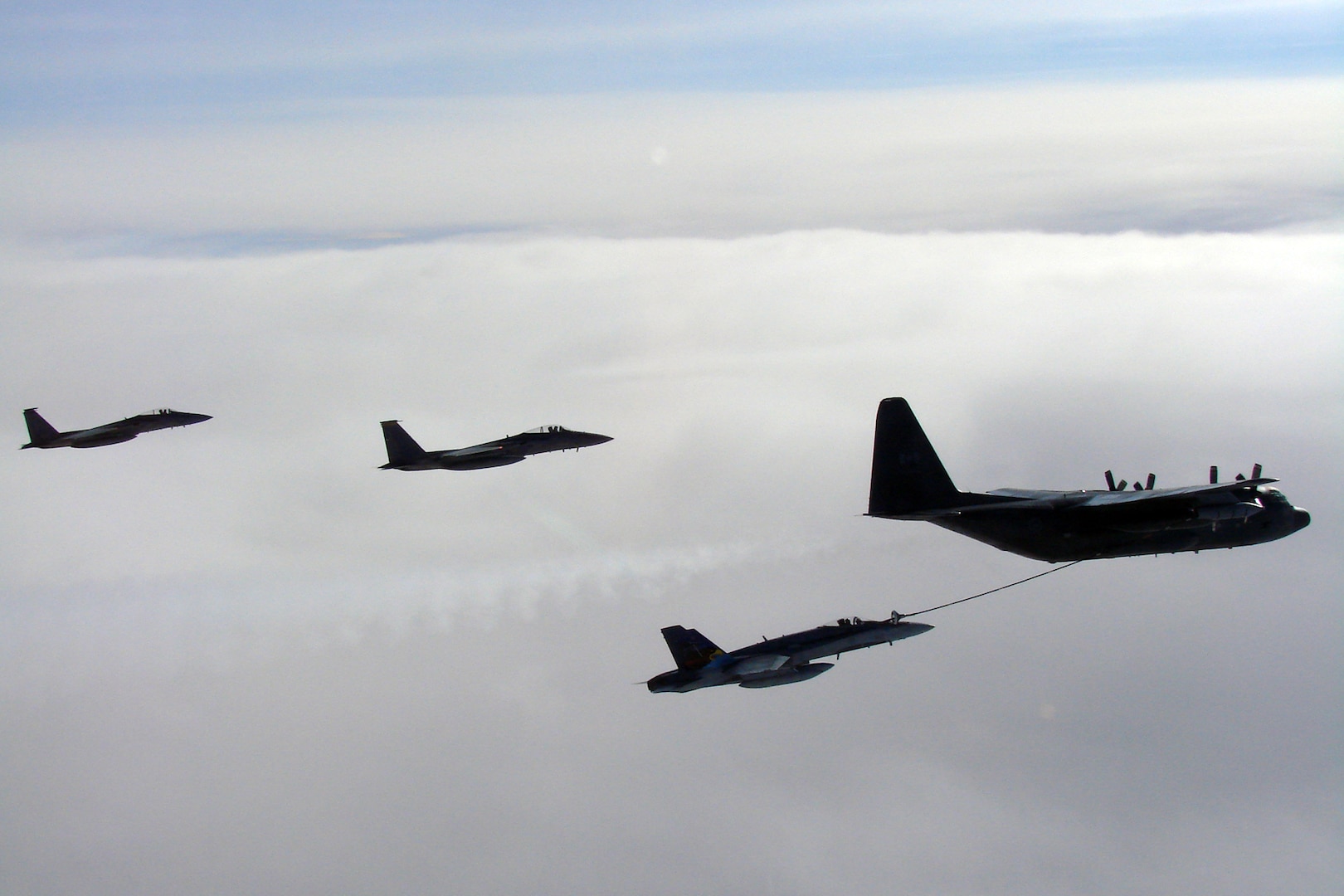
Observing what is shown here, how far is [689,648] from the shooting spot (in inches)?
2985

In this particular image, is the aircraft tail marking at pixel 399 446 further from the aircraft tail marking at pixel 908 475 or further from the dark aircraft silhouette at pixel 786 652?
the aircraft tail marking at pixel 908 475

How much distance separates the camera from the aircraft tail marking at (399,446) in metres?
84.9

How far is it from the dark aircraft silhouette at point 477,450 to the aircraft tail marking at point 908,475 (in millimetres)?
25048

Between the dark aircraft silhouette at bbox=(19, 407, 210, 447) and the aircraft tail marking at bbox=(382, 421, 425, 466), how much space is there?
14.4 meters

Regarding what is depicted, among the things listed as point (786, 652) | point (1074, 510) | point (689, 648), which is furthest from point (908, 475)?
point (689, 648)

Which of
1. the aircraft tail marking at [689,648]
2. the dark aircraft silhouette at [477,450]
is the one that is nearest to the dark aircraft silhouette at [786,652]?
the aircraft tail marking at [689,648]

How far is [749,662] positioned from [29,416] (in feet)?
205

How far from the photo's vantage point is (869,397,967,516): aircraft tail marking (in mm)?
66312

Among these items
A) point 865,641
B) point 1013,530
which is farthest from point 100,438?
point 1013,530

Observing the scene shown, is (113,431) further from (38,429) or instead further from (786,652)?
(786,652)

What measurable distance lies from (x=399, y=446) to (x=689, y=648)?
27291 mm

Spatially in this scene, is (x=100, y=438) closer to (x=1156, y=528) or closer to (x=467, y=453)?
(x=467, y=453)

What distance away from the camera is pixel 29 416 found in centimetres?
9181

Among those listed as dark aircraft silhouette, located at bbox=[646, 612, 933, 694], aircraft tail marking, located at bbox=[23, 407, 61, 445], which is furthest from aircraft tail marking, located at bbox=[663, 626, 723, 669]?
aircraft tail marking, located at bbox=[23, 407, 61, 445]
